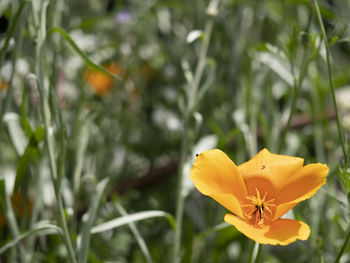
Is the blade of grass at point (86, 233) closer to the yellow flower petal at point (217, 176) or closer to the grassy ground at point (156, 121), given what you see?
the grassy ground at point (156, 121)

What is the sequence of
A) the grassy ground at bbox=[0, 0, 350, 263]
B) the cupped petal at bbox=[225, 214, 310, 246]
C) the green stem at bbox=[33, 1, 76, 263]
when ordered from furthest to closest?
the grassy ground at bbox=[0, 0, 350, 263] < the green stem at bbox=[33, 1, 76, 263] < the cupped petal at bbox=[225, 214, 310, 246]

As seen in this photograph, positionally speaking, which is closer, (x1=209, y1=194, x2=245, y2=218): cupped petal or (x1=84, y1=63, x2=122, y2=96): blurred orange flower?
(x1=209, y1=194, x2=245, y2=218): cupped petal

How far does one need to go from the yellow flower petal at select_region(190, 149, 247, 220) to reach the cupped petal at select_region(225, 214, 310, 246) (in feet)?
0.06

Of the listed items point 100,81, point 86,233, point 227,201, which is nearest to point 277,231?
point 227,201

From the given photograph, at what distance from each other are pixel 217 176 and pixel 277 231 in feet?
0.23

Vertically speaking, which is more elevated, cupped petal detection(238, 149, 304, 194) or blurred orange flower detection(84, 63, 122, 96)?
cupped petal detection(238, 149, 304, 194)

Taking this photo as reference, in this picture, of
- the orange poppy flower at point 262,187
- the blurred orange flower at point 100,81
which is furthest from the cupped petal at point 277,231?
the blurred orange flower at point 100,81

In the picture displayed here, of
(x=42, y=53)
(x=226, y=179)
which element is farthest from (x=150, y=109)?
(x=226, y=179)

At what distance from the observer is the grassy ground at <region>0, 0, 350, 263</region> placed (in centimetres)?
60

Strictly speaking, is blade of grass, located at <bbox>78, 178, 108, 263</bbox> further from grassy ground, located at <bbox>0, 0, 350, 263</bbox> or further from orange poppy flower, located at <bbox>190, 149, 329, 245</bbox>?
orange poppy flower, located at <bbox>190, 149, 329, 245</bbox>

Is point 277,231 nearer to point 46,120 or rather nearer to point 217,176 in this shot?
point 217,176

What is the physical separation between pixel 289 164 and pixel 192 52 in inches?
26.3

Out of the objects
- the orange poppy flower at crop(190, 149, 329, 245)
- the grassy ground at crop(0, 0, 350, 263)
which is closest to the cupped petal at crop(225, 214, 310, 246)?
the orange poppy flower at crop(190, 149, 329, 245)

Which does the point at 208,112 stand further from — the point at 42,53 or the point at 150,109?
the point at 42,53
